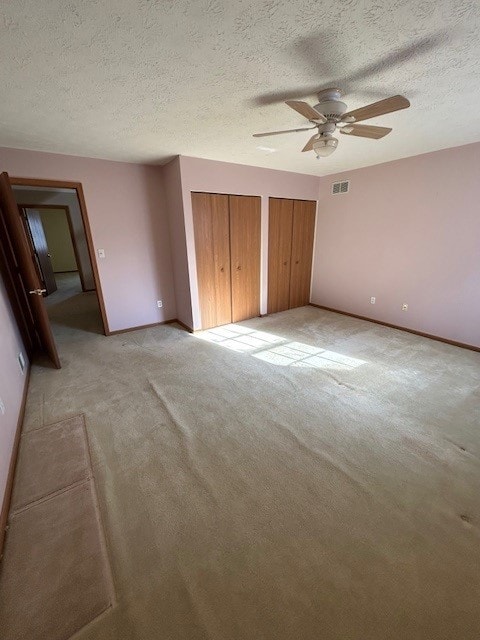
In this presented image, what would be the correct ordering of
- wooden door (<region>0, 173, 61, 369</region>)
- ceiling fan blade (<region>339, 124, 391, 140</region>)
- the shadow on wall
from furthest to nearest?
the shadow on wall
wooden door (<region>0, 173, 61, 369</region>)
ceiling fan blade (<region>339, 124, 391, 140</region>)

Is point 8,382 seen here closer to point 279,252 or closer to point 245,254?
point 245,254

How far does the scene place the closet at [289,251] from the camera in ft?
14.0

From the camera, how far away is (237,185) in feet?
12.1

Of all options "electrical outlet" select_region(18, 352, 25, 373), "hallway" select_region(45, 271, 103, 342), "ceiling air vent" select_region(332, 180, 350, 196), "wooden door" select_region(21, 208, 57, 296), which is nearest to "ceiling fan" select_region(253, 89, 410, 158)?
"ceiling air vent" select_region(332, 180, 350, 196)

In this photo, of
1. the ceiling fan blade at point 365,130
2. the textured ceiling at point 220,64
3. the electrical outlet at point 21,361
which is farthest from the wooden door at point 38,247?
the ceiling fan blade at point 365,130

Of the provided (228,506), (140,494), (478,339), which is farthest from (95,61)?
Result: (478,339)

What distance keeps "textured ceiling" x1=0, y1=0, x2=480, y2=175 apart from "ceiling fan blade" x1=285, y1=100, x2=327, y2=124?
0.17 metres

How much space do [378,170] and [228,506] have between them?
4381mm

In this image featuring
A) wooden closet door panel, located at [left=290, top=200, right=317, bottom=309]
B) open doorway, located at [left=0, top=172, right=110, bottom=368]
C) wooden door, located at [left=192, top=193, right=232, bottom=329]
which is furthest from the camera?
wooden closet door panel, located at [left=290, top=200, right=317, bottom=309]

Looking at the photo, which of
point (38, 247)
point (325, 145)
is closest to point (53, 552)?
point (325, 145)

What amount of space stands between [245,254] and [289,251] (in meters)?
0.96

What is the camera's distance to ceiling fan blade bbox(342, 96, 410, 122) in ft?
4.85

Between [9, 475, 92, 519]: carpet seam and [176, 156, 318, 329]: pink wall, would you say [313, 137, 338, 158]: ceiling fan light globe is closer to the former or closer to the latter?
[176, 156, 318, 329]: pink wall

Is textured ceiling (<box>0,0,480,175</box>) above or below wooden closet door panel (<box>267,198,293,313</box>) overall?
above
